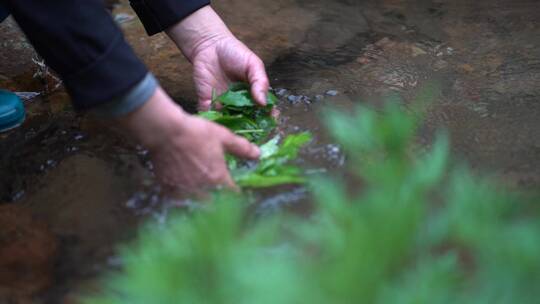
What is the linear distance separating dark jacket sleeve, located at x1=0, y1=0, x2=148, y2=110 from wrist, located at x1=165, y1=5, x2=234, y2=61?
58 cm

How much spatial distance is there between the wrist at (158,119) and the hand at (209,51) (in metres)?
0.61

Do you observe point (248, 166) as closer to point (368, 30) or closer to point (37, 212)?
point (37, 212)

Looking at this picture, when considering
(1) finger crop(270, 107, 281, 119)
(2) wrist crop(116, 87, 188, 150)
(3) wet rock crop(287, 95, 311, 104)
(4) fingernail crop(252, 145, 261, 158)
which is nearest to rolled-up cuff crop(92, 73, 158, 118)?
(2) wrist crop(116, 87, 188, 150)

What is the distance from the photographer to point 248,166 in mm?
1852

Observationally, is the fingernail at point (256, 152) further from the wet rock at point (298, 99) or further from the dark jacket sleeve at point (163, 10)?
the dark jacket sleeve at point (163, 10)

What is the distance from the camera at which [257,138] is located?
2.08 metres

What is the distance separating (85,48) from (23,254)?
540 mm

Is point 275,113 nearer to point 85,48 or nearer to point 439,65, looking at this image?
point 85,48

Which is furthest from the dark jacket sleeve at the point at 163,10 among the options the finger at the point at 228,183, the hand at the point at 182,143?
the finger at the point at 228,183

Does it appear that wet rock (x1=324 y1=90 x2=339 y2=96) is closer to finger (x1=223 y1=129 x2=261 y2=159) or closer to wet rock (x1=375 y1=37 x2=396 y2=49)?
wet rock (x1=375 y1=37 x2=396 y2=49)

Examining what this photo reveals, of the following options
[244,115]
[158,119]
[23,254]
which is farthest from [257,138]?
[23,254]

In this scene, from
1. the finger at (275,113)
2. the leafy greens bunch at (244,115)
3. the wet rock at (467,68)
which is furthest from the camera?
the wet rock at (467,68)

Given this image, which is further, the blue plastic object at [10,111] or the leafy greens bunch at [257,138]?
the blue plastic object at [10,111]

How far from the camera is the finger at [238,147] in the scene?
1719 millimetres
